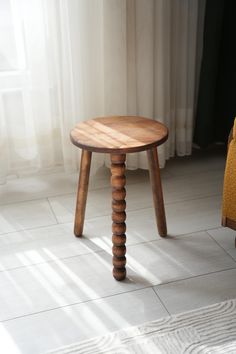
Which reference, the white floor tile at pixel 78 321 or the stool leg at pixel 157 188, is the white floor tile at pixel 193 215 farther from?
the white floor tile at pixel 78 321

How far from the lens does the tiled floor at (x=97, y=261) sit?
123 centimetres

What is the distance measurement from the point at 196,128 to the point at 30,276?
1193 millimetres

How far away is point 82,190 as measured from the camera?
150cm

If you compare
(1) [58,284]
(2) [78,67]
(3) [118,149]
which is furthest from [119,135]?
(2) [78,67]

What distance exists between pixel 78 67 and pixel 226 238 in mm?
922

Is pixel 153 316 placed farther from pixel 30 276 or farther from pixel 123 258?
pixel 30 276

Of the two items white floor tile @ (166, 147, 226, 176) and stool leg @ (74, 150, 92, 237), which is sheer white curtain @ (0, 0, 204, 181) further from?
stool leg @ (74, 150, 92, 237)

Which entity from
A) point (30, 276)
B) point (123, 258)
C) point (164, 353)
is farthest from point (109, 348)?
point (30, 276)

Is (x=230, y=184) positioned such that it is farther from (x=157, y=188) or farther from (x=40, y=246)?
(x=40, y=246)

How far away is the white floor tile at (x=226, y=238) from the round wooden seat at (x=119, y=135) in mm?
478

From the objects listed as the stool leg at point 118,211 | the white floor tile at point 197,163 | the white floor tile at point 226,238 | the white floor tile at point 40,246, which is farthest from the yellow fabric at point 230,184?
the white floor tile at point 197,163

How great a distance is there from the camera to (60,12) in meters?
1.74

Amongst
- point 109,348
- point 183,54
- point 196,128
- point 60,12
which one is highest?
point 60,12

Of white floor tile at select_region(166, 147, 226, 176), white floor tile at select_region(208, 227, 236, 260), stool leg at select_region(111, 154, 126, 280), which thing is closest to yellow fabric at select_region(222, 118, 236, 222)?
white floor tile at select_region(208, 227, 236, 260)
